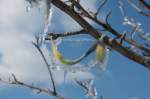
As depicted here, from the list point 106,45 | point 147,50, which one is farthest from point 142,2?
point 106,45

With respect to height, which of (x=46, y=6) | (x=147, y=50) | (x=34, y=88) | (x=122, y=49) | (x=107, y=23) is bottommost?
(x=34, y=88)

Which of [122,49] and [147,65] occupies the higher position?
[122,49]

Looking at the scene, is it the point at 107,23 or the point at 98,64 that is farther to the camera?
the point at 107,23

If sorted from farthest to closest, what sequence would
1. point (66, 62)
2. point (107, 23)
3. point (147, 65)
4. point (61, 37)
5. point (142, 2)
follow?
point (142, 2) < point (107, 23) < point (61, 37) < point (147, 65) < point (66, 62)

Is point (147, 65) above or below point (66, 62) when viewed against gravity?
below

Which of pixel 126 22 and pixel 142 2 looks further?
pixel 126 22

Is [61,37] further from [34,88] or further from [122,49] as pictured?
[34,88]

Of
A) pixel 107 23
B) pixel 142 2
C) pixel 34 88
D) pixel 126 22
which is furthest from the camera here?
pixel 126 22

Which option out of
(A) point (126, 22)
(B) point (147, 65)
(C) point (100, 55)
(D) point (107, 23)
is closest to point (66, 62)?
(C) point (100, 55)

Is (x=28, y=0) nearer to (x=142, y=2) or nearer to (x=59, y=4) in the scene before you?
(x=59, y=4)

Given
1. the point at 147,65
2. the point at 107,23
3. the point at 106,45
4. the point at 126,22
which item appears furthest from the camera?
the point at 126,22
